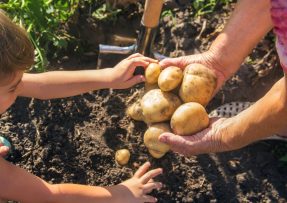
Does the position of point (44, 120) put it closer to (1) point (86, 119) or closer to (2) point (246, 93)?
(1) point (86, 119)

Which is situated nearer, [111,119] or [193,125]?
[193,125]

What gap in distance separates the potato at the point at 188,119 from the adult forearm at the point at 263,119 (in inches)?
5.0

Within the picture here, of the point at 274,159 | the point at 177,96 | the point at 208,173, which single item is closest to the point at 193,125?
the point at 177,96

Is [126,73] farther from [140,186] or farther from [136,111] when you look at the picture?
[140,186]

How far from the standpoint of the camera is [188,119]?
1.94 meters

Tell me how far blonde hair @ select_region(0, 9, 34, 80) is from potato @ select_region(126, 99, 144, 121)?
0.72m

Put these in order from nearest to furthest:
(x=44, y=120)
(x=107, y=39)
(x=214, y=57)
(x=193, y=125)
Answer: (x=193, y=125), (x=214, y=57), (x=44, y=120), (x=107, y=39)

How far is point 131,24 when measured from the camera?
2.76 meters

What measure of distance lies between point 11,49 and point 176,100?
758 millimetres

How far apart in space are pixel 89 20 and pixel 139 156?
2.89 feet

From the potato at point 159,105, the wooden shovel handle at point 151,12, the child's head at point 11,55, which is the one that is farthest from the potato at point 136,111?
the child's head at point 11,55

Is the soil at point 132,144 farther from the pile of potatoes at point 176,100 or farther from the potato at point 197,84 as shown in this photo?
the potato at point 197,84

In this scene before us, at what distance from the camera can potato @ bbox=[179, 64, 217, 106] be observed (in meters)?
1.98

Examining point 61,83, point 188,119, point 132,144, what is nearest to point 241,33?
point 188,119
